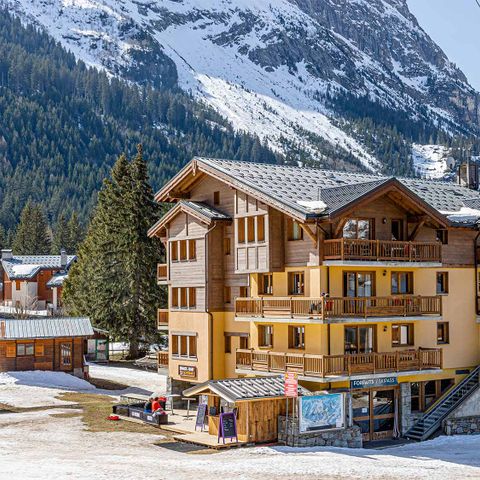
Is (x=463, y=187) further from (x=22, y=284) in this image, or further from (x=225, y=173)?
(x=22, y=284)

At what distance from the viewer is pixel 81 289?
78.2 metres

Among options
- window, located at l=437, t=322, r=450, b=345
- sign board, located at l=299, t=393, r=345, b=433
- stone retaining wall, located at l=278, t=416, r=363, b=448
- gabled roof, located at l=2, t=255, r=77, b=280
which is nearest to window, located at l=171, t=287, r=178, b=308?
stone retaining wall, located at l=278, t=416, r=363, b=448

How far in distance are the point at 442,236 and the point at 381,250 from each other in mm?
6215

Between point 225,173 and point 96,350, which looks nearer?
point 225,173

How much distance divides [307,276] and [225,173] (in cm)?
743

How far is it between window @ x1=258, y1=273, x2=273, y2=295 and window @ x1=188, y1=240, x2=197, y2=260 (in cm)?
518

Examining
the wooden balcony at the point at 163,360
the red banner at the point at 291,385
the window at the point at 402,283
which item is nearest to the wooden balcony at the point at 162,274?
the wooden balcony at the point at 163,360

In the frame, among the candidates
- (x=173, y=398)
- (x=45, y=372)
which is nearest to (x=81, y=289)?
(x=45, y=372)

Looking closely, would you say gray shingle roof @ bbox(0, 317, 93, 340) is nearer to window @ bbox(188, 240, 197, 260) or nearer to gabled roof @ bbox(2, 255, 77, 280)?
window @ bbox(188, 240, 197, 260)

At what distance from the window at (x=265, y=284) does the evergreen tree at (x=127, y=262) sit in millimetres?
25028

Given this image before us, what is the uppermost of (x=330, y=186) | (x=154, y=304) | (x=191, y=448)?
(x=330, y=186)

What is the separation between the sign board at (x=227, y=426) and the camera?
37438 mm

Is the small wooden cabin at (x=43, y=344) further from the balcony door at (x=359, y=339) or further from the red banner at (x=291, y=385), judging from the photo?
the red banner at (x=291, y=385)

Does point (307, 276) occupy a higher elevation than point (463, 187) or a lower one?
lower
